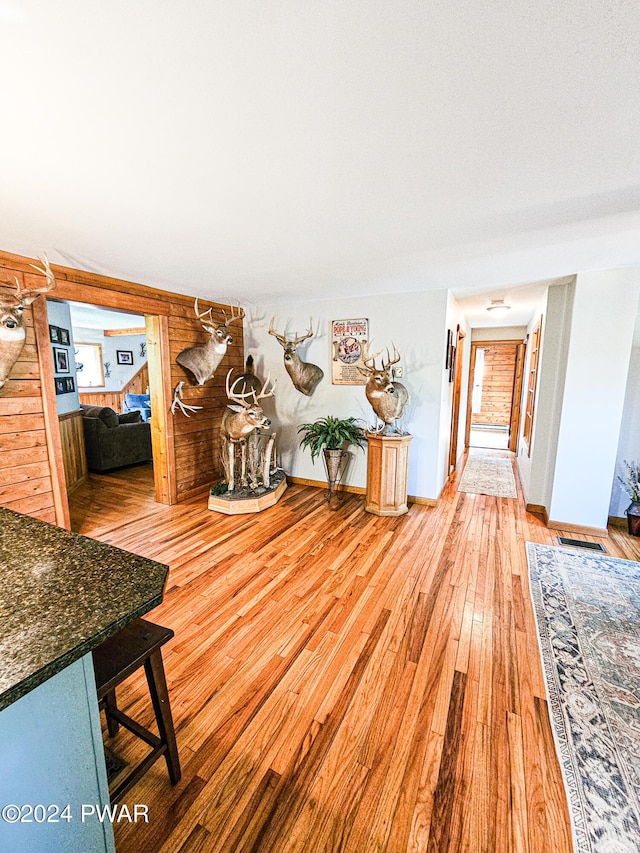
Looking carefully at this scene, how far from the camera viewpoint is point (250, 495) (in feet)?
12.3

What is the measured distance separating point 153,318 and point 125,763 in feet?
11.6

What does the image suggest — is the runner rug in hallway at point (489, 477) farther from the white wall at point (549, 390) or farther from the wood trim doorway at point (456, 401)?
the white wall at point (549, 390)

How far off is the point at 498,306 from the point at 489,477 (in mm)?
2321

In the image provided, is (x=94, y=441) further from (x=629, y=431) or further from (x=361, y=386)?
(x=629, y=431)

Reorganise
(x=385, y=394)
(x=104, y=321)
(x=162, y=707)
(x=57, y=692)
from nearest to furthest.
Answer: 1. (x=57, y=692)
2. (x=162, y=707)
3. (x=385, y=394)
4. (x=104, y=321)

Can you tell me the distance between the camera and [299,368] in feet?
13.8

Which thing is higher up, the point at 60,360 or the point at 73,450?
the point at 60,360

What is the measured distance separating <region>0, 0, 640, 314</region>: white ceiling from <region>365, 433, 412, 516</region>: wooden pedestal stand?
5.99ft

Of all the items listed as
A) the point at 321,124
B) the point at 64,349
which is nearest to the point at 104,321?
the point at 64,349

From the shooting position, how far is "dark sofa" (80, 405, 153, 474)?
496cm

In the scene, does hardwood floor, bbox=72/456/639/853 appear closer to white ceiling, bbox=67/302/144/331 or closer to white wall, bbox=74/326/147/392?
white ceiling, bbox=67/302/144/331

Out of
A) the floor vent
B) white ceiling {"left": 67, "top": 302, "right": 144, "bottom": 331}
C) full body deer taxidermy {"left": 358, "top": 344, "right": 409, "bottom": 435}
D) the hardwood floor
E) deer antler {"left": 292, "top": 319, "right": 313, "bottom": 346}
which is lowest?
the hardwood floor

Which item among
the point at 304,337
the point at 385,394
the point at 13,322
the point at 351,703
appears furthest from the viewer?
the point at 304,337

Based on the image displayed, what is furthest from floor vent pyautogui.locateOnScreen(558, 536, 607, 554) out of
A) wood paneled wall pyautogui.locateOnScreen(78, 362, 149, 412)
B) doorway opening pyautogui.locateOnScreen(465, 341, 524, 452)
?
wood paneled wall pyautogui.locateOnScreen(78, 362, 149, 412)
